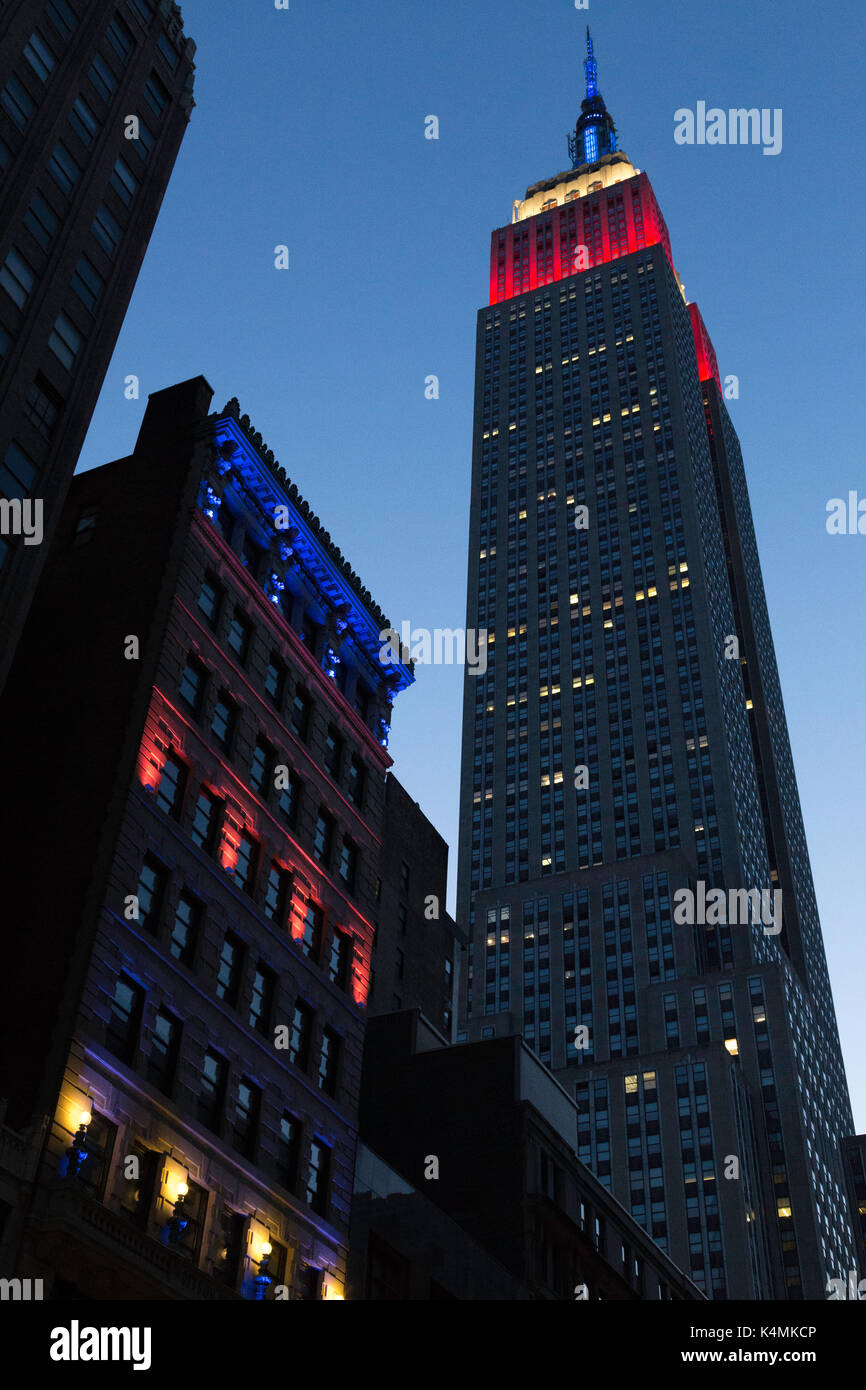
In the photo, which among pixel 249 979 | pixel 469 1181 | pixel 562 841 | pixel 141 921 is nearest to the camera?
pixel 141 921

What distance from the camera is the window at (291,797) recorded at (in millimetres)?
53000

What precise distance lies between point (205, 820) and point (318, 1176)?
12786 millimetres

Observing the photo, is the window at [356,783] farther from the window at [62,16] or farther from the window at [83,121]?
the window at [62,16]

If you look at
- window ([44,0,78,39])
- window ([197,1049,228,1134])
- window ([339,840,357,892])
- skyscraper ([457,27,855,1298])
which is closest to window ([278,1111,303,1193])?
Result: window ([197,1049,228,1134])

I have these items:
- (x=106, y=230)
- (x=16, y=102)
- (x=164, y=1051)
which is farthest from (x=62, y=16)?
(x=164, y=1051)

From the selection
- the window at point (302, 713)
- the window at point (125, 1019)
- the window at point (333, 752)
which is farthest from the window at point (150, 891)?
the window at point (333, 752)

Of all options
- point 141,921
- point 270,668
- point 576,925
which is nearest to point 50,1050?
point 141,921

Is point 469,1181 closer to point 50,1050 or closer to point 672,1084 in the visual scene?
point 50,1050

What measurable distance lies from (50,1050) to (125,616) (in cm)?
1725

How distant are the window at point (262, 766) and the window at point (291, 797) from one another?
0.68 metres

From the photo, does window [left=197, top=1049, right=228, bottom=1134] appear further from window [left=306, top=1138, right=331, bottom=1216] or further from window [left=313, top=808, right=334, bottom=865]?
A: window [left=313, top=808, right=334, bottom=865]

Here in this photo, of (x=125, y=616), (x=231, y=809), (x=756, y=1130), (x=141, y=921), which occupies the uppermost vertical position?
(x=756, y=1130)

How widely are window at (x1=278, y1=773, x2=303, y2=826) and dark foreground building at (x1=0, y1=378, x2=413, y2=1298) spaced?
0.47 feet

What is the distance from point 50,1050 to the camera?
1476 inches
